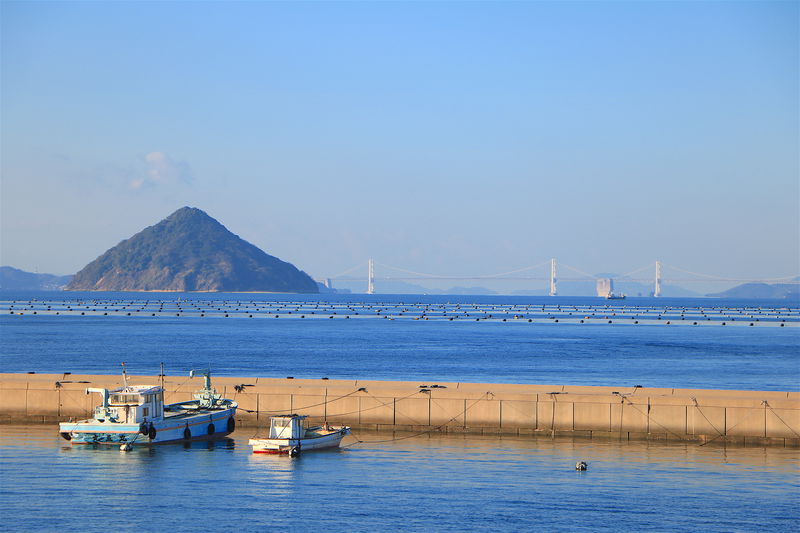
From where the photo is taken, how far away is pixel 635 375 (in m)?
88.0

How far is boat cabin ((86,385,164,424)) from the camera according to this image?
146ft

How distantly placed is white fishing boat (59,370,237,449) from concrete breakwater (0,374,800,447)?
421 cm

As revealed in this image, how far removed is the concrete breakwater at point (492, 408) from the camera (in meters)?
45.4

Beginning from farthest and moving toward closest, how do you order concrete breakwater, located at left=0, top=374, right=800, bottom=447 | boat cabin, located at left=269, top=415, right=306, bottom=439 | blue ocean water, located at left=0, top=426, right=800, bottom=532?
concrete breakwater, located at left=0, top=374, right=800, bottom=447 < boat cabin, located at left=269, top=415, right=306, bottom=439 < blue ocean water, located at left=0, top=426, right=800, bottom=532

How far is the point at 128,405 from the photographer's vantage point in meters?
44.5

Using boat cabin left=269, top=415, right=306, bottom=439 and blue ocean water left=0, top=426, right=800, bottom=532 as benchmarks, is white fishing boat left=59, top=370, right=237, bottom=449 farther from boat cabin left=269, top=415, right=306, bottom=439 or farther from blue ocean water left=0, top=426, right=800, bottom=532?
boat cabin left=269, top=415, right=306, bottom=439

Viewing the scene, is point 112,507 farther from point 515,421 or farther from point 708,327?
point 708,327

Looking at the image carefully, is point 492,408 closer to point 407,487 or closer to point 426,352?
point 407,487

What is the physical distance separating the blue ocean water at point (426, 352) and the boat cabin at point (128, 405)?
3691cm

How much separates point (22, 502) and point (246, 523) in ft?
25.9

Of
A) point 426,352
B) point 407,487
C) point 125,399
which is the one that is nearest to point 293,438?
point 125,399

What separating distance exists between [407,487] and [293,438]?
7.89m

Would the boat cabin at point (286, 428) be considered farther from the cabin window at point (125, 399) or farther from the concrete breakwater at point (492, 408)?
the cabin window at point (125, 399)

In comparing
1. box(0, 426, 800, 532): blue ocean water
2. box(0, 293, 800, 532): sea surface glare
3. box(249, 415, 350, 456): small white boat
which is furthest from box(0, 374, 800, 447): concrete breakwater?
box(249, 415, 350, 456): small white boat
